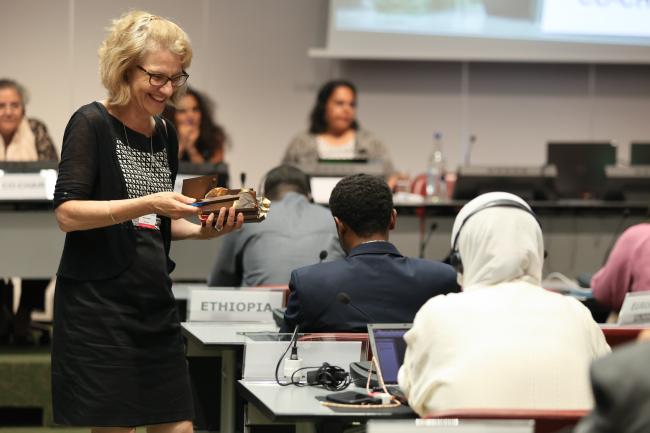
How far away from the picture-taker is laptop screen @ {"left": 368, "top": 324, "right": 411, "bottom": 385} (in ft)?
8.86

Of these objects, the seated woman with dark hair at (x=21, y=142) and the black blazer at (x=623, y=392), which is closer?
the black blazer at (x=623, y=392)

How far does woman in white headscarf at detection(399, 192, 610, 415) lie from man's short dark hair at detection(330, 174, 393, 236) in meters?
0.72

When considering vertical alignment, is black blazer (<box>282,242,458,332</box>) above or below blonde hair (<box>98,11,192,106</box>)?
below

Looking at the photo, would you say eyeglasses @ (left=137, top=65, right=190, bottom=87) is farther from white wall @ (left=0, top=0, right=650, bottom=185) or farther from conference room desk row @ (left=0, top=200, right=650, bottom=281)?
white wall @ (left=0, top=0, right=650, bottom=185)

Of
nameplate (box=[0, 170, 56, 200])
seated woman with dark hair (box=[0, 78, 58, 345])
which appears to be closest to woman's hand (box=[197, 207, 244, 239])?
nameplate (box=[0, 170, 56, 200])

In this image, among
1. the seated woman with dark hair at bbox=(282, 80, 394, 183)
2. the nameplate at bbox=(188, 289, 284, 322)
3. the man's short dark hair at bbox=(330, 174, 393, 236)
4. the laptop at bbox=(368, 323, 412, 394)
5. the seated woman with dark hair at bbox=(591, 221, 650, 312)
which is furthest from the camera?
the seated woman with dark hair at bbox=(282, 80, 394, 183)

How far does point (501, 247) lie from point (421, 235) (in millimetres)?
3560

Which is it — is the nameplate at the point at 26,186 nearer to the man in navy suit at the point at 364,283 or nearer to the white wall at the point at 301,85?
the man in navy suit at the point at 364,283

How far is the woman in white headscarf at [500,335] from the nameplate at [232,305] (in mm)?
1405

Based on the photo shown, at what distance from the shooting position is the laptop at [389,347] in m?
2.70

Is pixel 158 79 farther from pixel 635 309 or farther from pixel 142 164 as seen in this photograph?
pixel 635 309

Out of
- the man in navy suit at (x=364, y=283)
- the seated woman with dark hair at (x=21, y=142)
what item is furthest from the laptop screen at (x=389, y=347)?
the seated woman with dark hair at (x=21, y=142)

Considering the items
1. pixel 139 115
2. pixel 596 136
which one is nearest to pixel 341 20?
pixel 596 136

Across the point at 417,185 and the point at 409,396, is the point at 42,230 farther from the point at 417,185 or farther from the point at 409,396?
the point at 409,396
